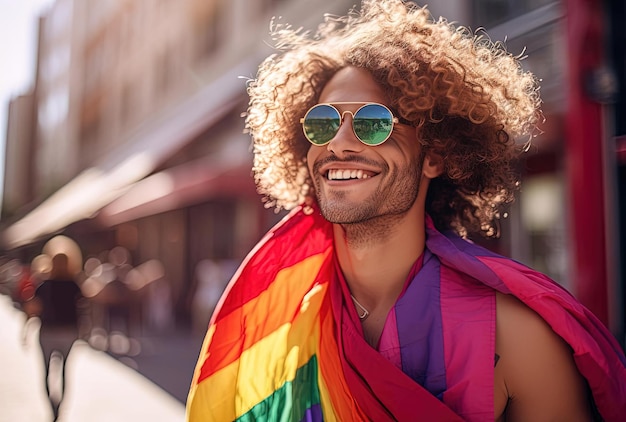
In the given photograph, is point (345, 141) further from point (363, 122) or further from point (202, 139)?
point (202, 139)

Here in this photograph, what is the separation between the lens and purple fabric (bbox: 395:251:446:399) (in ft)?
5.90

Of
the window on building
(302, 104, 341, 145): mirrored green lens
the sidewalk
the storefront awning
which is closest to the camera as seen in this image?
(302, 104, 341, 145): mirrored green lens

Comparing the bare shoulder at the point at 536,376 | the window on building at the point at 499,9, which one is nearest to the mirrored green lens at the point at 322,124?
the bare shoulder at the point at 536,376

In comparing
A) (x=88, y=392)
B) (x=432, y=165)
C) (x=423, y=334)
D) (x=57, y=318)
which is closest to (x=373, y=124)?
(x=432, y=165)

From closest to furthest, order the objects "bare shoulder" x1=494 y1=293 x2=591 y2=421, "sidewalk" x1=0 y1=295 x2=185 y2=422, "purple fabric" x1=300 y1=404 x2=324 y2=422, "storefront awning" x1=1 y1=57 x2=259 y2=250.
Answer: "bare shoulder" x1=494 y1=293 x2=591 y2=421
"purple fabric" x1=300 y1=404 x2=324 y2=422
"sidewalk" x1=0 y1=295 x2=185 y2=422
"storefront awning" x1=1 y1=57 x2=259 y2=250

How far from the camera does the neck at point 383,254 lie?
215cm

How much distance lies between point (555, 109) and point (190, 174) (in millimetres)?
7076

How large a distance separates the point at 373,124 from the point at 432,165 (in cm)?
32

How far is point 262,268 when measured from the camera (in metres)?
2.37

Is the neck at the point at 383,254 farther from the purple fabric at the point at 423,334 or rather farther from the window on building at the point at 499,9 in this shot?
the window on building at the point at 499,9

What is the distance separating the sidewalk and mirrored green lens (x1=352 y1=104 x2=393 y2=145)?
14.2ft

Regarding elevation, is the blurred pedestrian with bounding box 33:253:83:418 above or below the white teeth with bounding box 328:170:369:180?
below

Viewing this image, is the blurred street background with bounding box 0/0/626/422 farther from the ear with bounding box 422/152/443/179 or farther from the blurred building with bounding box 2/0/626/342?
the ear with bounding box 422/152/443/179

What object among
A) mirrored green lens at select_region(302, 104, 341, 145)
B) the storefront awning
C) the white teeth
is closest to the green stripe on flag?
the white teeth
